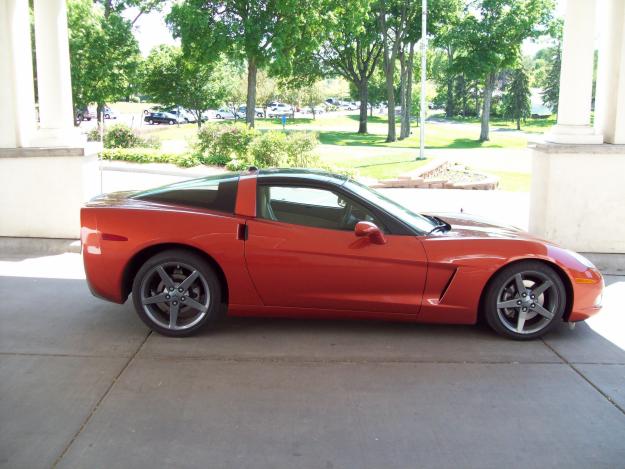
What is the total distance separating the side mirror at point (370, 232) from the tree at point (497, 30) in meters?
37.1

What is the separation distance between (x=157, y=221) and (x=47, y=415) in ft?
6.09

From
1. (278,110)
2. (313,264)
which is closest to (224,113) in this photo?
(278,110)

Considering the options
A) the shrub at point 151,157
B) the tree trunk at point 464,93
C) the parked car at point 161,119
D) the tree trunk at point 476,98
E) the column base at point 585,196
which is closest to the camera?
the column base at point 585,196

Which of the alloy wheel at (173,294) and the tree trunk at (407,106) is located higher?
the tree trunk at (407,106)

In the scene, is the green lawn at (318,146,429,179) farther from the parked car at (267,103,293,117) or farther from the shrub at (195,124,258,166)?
the parked car at (267,103,293,117)

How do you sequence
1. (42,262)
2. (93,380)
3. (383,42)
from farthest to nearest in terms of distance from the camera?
(383,42), (42,262), (93,380)

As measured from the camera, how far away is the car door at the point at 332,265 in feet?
17.9

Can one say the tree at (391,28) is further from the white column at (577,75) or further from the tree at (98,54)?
the white column at (577,75)

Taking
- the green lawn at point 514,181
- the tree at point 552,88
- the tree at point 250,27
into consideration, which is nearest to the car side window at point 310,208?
the green lawn at point 514,181

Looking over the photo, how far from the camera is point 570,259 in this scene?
5.69 m

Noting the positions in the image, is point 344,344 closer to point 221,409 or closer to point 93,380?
point 221,409

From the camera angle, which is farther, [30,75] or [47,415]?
[30,75]

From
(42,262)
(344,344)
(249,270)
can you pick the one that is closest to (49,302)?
(42,262)

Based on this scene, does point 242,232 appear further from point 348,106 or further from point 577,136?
point 348,106
